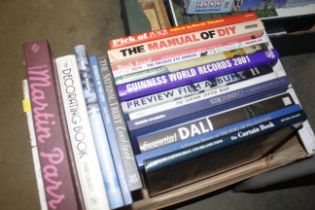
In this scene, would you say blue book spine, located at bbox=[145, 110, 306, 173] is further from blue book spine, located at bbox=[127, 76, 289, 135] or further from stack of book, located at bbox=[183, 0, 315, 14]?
stack of book, located at bbox=[183, 0, 315, 14]

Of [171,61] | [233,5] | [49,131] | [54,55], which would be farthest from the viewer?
[54,55]

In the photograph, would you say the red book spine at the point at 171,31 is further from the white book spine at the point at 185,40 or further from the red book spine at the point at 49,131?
the red book spine at the point at 49,131

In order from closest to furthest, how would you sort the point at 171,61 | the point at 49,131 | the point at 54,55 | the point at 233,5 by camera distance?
the point at 49,131 → the point at 171,61 → the point at 233,5 → the point at 54,55

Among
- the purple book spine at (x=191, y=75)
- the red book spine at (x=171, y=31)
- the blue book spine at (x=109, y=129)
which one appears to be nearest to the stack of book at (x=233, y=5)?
the red book spine at (x=171, y=31)

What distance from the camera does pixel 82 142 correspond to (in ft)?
1.75

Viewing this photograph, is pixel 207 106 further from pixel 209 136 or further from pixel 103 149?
pixel 103 149

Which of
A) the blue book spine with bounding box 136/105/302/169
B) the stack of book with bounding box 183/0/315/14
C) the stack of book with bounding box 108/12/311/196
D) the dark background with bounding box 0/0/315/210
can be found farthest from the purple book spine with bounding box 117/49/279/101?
the dark background with bounding box 0/0/315/210

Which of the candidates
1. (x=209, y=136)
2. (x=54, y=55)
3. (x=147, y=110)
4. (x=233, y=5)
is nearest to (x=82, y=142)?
(x=147, y=110)

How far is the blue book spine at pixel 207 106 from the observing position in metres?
0.53

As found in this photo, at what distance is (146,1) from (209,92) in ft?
1.74

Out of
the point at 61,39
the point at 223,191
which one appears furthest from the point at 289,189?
the point at 61,39

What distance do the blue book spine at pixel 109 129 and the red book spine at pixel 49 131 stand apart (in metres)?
0.09

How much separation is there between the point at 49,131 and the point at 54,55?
76 cm

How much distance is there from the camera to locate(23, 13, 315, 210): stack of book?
0.50 meters
